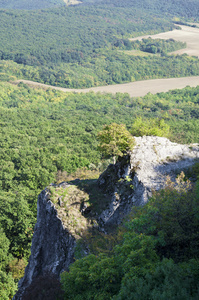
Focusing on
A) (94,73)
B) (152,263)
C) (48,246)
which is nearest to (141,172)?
(48,246)

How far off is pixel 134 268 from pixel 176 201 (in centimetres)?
639

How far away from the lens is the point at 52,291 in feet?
62.8

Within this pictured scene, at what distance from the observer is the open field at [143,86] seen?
518 ft

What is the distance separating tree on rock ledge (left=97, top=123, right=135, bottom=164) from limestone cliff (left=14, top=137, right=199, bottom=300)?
898mm

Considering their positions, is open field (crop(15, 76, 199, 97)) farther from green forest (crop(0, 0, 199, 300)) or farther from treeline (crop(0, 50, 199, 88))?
green forest (crop(0, 0, 199, 300))

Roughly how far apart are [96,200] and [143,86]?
143 m

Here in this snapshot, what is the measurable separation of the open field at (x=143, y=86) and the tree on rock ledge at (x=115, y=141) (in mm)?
122385

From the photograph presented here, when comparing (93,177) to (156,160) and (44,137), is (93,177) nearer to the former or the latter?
(156,160)

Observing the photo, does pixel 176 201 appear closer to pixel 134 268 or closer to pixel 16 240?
pixel 134 268

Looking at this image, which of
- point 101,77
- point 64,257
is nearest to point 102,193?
point 64,257

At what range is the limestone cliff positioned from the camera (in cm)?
2767

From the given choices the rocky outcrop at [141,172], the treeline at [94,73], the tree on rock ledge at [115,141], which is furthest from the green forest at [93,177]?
the treeline at [94,73]

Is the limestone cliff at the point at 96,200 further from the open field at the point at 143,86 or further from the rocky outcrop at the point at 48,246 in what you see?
the open field at the point at 143,86

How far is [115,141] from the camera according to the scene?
31688mm
